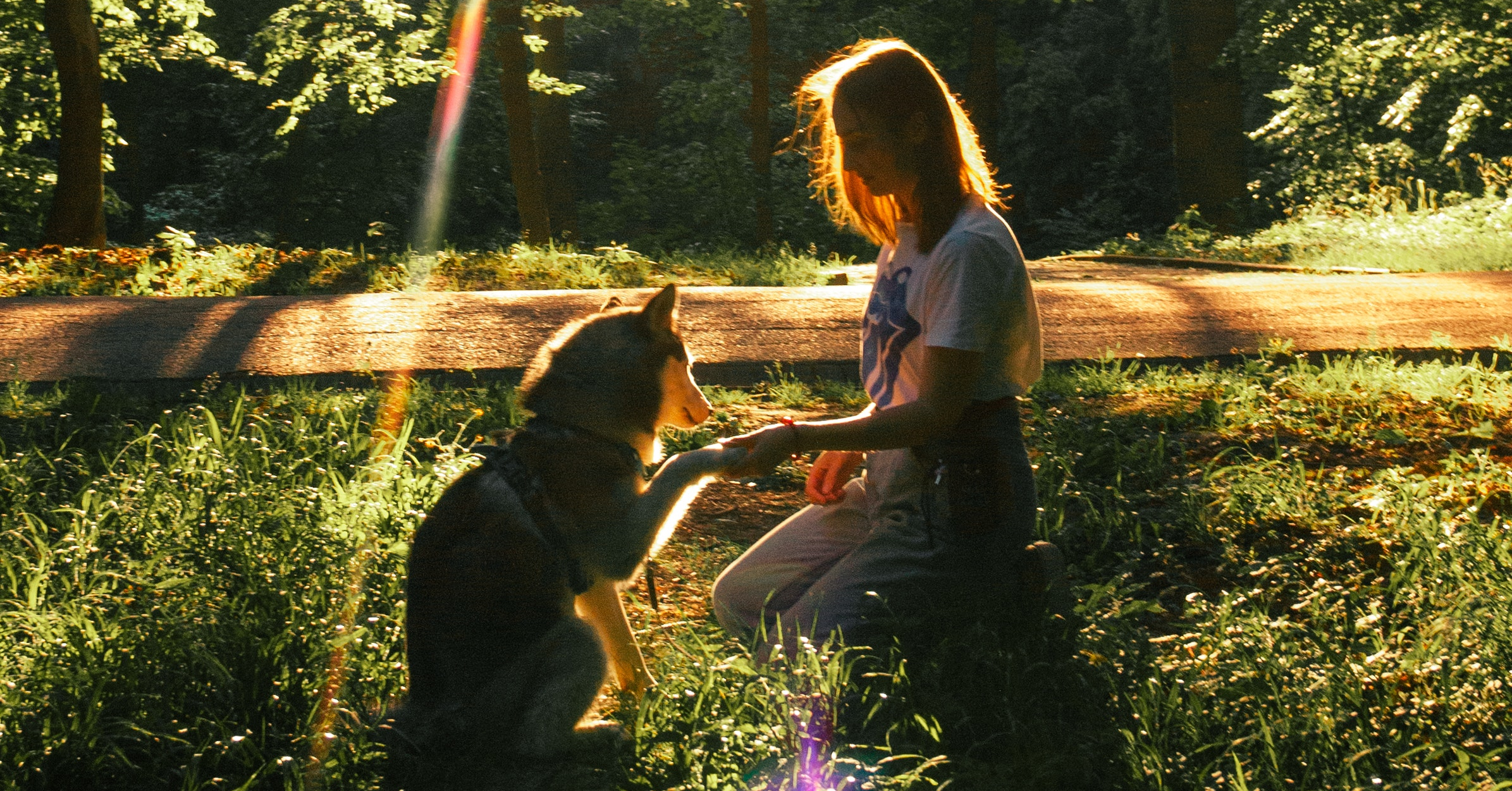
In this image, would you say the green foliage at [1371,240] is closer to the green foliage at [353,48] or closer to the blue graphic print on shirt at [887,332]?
the blue graphic print on shirt at [887,332]

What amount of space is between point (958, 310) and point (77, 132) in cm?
1308

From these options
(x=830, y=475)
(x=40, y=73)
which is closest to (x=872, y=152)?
(x=830, y=475)

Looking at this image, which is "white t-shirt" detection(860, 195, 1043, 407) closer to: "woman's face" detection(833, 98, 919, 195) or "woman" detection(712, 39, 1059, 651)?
"woman" detection(712, 39, 1059, 651)

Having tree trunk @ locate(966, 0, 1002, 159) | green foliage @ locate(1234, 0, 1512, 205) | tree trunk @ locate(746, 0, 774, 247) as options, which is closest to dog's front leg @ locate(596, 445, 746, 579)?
tree trunk @ locate(746, 0, 774, 247)

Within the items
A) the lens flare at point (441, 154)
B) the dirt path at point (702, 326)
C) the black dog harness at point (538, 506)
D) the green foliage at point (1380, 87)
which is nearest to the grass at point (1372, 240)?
the green foliage at point (1380, 87)

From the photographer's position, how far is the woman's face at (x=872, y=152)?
3.56 metres

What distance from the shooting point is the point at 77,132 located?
1321 cm

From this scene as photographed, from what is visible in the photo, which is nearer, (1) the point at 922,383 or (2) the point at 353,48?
(1) the point at 922,383

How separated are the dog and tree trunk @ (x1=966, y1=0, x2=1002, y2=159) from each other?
65.9 ft

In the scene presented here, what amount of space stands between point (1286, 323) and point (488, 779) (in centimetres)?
746

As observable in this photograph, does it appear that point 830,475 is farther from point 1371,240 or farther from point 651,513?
point 1371,240

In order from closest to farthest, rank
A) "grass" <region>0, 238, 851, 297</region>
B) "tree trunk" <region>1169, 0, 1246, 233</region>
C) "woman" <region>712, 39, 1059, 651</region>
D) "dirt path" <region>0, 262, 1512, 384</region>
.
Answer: "woman" <region>712, 39, 1059, 651</region>
"dirt path" <region>0, 262, 1512, 384</region>
"grass" <region>0, 238, 851, 297</region>
"tree trunk" <region>1169, 0, 1246, 233</region>

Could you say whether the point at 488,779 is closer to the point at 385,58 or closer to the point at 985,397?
the point at 985,397

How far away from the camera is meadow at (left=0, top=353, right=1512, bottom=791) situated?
9.96 ft
